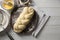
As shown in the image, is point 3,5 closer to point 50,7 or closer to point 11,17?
point 11,17

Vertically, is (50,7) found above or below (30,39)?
above

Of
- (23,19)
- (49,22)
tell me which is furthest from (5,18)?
(49,22)

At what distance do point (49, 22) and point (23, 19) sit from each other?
171mm

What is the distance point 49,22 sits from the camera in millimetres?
1080

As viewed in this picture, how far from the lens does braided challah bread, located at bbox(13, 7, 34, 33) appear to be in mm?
1014

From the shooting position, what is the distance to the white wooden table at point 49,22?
1.04m

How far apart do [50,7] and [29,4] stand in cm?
14

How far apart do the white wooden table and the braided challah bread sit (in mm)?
53

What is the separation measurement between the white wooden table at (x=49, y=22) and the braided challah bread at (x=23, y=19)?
2.1 inches

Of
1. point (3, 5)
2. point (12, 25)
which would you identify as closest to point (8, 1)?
point (3, 5)

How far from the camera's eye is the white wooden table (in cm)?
104

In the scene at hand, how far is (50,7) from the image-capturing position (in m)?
1.12

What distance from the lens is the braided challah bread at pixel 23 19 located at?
1.01m

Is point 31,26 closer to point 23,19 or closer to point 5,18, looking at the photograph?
point 23,19
